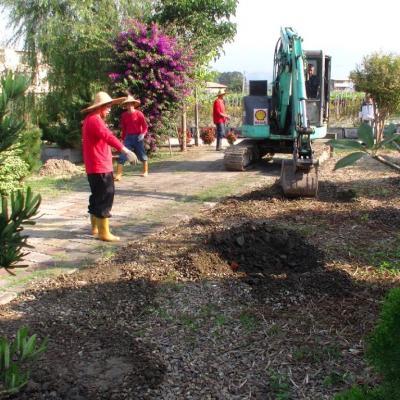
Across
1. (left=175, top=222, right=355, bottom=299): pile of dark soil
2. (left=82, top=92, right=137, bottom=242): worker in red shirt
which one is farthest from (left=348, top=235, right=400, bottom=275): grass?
(left=82, top=92, right=137, bottom=242): worker in red shirt

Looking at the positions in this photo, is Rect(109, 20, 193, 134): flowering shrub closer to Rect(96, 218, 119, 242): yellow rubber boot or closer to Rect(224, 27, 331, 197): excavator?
Rect(224, 27, 331, 197): excavator

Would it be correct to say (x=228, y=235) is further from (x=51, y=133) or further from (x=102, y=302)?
(x=51, y=133)

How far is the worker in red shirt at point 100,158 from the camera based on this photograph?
5785mm

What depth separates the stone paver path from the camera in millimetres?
5248

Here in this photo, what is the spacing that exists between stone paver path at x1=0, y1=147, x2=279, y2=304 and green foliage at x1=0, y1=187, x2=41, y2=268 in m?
1.29

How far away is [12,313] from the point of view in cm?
397

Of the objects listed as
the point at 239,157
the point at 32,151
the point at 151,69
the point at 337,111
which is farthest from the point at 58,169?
the point at 337,111

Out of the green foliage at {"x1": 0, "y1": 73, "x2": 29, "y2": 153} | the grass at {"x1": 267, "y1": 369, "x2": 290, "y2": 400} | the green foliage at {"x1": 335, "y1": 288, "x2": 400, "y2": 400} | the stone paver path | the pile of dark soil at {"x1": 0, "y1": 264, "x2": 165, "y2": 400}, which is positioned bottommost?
the grass at {"x1": 267, "y1": 369, "x2": 290, "y2": 400}

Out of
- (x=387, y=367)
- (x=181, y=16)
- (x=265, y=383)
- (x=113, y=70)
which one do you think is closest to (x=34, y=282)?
(x=265, y=383)

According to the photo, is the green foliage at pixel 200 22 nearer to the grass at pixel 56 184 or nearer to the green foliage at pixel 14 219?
the grass at pixel 56 184

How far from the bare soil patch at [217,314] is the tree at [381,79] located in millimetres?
10885

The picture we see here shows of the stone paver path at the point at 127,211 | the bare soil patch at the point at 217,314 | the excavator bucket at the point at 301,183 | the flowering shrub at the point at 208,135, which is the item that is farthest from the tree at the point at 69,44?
the bare soil patch at the point at 217,314

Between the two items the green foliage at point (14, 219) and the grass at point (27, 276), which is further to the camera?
the grass at point (27, 276)

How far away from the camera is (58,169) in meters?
11.7
